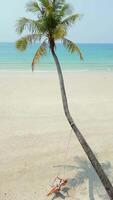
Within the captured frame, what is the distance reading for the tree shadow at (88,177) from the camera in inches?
600

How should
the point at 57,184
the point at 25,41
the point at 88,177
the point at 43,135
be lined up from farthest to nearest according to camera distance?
the point at 43,135 < the point at 88,177 < the point at 57,184 < the point at 25,41

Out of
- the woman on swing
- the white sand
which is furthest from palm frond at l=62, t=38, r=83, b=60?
the white sand

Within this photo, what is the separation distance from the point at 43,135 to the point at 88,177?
230 inches

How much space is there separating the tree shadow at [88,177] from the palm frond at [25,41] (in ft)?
21.5

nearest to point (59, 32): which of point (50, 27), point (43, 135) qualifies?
point (50, 27)

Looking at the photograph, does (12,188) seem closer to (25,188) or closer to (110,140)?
(25,188)

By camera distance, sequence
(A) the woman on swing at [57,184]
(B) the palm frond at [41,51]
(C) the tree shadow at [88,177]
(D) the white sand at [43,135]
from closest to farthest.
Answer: (B) the palm frond at [41,51] < (A) the woman on swing at [57,184] < (C) the tree shadow at [88,177] < (D) the white sand at [43,135]

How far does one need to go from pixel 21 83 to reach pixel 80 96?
10.2m

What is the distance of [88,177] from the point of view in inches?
647

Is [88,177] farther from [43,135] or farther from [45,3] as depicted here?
[45,3]

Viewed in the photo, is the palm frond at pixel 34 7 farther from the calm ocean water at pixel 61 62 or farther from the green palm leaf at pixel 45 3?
the calm ocean water at pixel 61 62

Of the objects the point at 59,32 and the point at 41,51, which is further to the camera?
the point at 41,51

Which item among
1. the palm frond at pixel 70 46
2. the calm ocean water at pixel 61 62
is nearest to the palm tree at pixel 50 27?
the palm frond at pixel 70 46

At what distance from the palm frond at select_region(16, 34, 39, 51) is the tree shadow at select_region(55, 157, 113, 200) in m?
6.55
